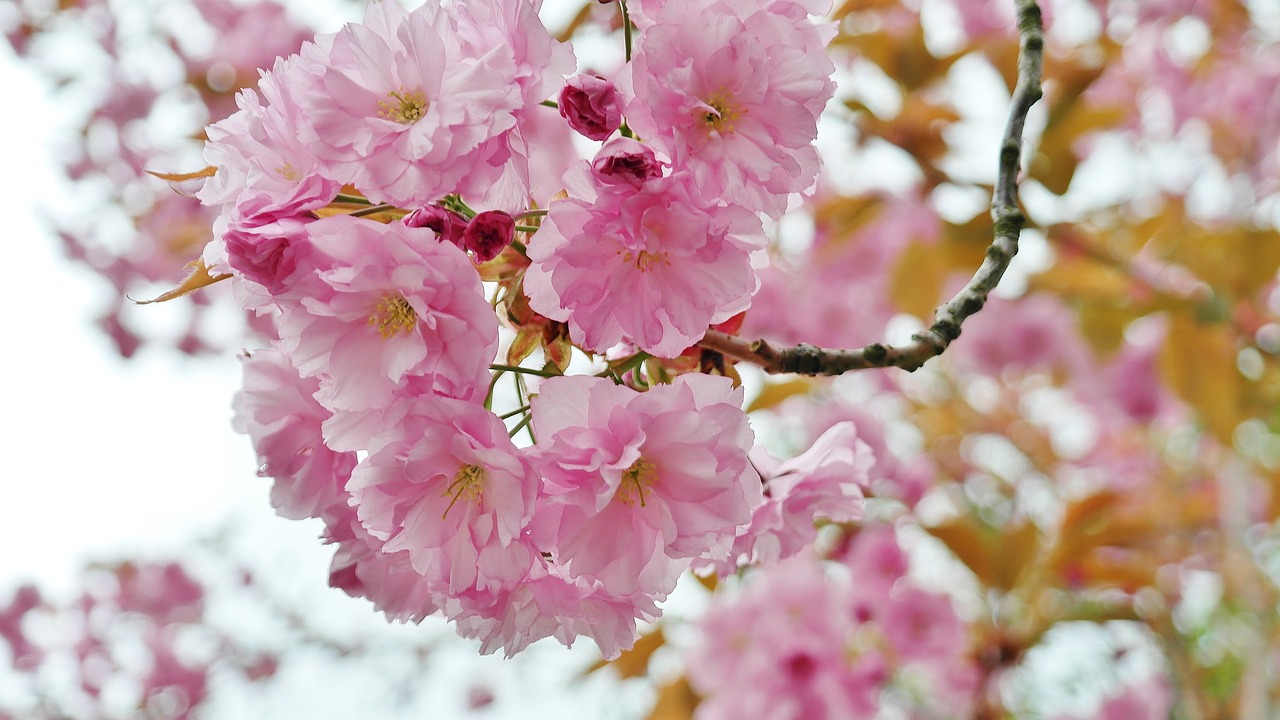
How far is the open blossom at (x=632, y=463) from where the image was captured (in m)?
0.47

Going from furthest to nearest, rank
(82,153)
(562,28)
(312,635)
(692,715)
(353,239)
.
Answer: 1. (82,153)
2. (312,635)
3. (692,715)
4. (562,28)
5. (353,239)

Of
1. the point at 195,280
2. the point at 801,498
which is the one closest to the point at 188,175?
the point at 195,280

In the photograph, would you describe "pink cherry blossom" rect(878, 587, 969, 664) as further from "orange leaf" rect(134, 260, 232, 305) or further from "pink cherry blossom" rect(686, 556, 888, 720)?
"orange leaf" rect(134, 260, 232, 305)

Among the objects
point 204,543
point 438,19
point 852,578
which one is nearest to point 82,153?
point 204,543

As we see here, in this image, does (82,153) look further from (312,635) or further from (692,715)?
(692,715)

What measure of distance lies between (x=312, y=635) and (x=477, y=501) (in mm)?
2936

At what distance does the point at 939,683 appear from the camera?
1765 mm

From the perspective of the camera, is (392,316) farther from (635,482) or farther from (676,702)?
(676,702)

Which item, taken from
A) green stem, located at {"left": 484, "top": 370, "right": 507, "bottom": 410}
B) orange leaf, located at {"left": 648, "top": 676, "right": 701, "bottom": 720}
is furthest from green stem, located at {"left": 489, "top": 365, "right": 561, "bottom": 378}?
orange leaf, located at {"left": 648, "top": 676, "right": 701, "bottom": 720}

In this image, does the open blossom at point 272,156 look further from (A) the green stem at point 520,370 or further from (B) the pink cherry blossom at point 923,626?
(B) the pink cherry blossom at point 923,626

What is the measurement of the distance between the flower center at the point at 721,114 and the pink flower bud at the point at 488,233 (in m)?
0.12

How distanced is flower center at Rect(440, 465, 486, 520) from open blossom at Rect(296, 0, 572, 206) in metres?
0.14

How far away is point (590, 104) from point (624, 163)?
52mm

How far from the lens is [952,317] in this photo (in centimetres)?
55
